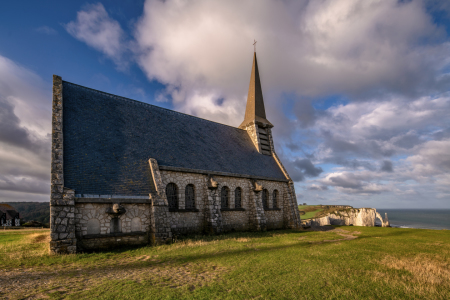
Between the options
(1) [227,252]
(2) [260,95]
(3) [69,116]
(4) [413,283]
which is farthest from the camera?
(2) [260,95]

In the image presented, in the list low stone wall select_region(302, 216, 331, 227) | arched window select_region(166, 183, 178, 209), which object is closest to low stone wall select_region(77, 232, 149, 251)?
arched window select_region(166, 183, 178, 209)

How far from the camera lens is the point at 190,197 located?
55.4 feet

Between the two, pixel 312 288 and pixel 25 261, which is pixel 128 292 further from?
pixel 25 261

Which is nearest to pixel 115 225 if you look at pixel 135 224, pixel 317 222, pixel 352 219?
pixel 135 224

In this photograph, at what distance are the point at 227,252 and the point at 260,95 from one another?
2298 centimetres

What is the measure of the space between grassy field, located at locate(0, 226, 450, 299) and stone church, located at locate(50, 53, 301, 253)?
1.50 m

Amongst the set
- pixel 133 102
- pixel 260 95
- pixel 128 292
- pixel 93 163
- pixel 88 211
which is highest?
pixel 260 95

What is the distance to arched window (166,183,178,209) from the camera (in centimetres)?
1572

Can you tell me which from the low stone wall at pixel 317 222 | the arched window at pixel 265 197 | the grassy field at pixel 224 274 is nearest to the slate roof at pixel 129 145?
the arched window at pixel 265 197

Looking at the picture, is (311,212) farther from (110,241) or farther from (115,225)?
(110,241)

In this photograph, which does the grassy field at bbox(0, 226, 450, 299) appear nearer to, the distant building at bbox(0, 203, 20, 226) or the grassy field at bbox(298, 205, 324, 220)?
the grassy field at bbox(298, 205, 324, 220)

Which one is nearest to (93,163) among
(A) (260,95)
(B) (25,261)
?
(B) (25,261)

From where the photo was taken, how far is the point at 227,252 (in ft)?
35.9

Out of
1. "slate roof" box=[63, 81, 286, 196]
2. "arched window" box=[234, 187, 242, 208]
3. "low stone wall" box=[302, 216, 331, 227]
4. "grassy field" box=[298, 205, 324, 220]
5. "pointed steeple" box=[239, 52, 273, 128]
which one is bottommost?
"grassy field" box=[298, 205, 324, 220]
